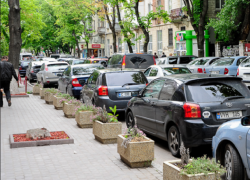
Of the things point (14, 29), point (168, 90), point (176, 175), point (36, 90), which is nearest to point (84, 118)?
point (168, 90)

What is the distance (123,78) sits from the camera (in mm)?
11961

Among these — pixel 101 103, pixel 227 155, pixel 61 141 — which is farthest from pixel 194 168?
pixel 101 103

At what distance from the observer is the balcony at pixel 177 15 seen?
36812 mm

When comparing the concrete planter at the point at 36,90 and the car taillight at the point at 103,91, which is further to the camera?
the concrete planter at the point at 36,90

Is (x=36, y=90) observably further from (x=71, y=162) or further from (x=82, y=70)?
(x=71, y=162)

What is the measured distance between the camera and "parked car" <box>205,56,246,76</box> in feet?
63.9

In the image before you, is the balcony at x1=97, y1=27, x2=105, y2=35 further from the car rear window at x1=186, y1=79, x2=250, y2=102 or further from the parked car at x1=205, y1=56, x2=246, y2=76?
the car rear window at x1=186, y1=79, x2=250, y2=102

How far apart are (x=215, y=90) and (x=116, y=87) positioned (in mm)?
4785

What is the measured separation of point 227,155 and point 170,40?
36121mm

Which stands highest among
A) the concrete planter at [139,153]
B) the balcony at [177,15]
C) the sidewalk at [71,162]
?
the balcony at [177,15]

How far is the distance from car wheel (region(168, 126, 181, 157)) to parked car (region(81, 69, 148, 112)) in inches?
163

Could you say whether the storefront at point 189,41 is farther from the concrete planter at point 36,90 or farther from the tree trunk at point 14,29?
the tree trunk at point 14,29

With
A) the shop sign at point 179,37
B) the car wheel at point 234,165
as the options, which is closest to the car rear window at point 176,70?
the car wheel at point 234,165

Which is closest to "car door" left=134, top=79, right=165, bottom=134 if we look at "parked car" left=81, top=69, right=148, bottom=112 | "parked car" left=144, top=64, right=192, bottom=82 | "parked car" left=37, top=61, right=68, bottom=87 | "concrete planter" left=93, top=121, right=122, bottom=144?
"concrete planter" left=93, top=121, right=122, bottom=144
